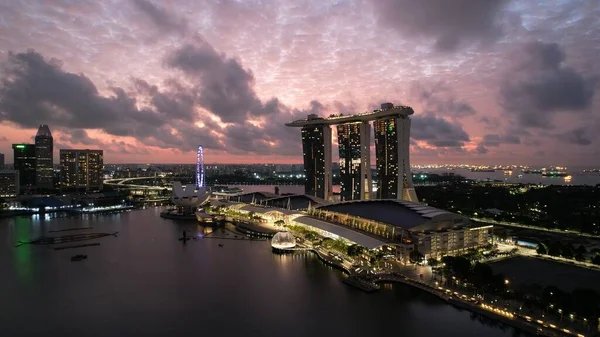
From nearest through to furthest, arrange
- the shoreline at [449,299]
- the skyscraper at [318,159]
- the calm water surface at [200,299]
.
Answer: the shoreline at [449,299] → the calm water surface at [200,299] → the skyscraper at [318,159]

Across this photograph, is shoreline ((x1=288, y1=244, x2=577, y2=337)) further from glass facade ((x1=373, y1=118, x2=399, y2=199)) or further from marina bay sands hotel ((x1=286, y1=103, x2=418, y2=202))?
glass facade ((x1=373, y1=118, x2=399, y2=199))

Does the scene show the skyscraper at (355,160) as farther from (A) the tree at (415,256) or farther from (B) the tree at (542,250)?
(A) the tree at (415,256)

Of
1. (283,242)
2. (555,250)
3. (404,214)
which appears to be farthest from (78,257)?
(555,250)

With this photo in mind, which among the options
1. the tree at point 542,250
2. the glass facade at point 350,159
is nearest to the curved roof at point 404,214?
the tree at point 542,250

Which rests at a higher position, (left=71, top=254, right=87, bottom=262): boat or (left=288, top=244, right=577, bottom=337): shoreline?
(left=71, top=254, right=87, bottom=262): boat

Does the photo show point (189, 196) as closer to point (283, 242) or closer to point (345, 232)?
point (283, 242)

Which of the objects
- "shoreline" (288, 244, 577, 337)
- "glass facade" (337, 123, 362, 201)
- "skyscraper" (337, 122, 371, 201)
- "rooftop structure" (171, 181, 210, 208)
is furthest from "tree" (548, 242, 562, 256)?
"rooftop structure" (171, 181, 210, 208)

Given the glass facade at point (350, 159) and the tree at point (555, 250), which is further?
the glass facade at point (350, 159)

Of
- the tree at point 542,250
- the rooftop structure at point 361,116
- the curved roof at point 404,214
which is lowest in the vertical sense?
the tree at point 542,250
